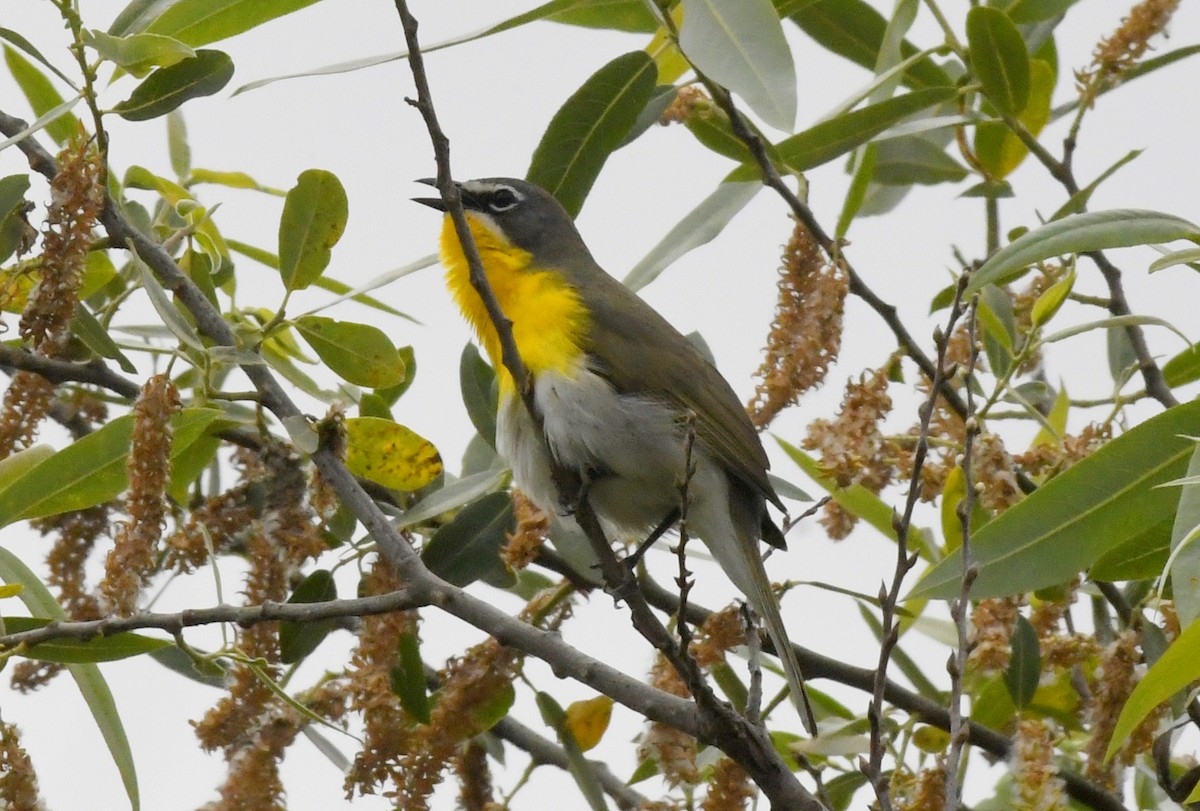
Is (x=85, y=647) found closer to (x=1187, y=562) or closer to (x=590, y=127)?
(x=590, y=127)

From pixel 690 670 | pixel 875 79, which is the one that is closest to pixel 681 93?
pixel 875 79

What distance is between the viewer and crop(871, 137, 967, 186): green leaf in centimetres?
430

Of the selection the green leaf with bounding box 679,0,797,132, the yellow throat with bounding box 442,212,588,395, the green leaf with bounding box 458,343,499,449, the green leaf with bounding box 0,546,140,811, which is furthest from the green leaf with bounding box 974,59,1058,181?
the green leaf with bounding box 0,546,140,811

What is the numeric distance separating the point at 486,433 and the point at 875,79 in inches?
51.8

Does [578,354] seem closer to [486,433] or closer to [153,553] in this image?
[486,433]

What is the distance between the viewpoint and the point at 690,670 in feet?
8.95

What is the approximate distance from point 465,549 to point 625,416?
0.72 meters

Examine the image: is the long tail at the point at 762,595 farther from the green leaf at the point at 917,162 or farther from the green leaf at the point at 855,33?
the green leaf at the point at 855,33

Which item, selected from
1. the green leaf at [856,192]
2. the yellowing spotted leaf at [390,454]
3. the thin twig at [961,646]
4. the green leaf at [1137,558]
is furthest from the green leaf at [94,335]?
the green leaf at [1137,558]

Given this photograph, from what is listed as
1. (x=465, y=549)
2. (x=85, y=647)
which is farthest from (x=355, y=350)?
(x=85, y=647)

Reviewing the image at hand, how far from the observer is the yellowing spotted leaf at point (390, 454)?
3287 mm

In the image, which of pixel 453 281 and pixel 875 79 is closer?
pixel 875 79

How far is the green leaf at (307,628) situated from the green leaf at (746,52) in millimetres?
1409

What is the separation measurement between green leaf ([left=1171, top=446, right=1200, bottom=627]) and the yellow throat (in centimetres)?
184
